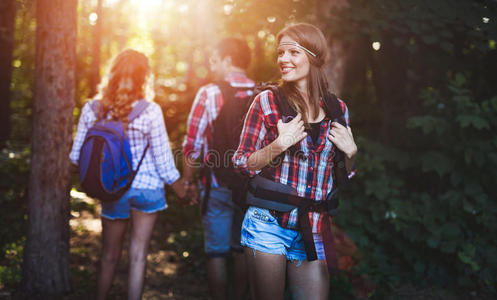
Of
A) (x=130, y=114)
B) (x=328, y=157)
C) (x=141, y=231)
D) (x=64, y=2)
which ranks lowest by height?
(x=141, y=231)

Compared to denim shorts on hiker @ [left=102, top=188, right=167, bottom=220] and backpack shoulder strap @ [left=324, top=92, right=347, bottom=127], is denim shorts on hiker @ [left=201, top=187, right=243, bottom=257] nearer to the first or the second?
denim shorts on hiker @ [left=102, top=188, right=167, bottom=220]

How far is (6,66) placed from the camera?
5848 mm

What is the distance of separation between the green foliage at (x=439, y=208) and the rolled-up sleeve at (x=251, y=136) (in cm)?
282

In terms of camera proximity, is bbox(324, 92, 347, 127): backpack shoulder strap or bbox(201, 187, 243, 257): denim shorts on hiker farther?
bbox(201, 187, 243, 257): denim shorts on hiker

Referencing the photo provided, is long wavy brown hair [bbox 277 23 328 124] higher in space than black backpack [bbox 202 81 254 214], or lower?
higher

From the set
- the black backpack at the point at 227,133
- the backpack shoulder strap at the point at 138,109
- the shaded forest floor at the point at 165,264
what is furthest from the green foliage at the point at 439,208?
the backpack shoulder strap at the point at 138,109

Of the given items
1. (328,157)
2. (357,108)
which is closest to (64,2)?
(328,157)

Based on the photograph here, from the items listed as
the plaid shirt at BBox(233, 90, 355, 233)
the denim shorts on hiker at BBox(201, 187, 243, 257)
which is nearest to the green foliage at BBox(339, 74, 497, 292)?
the denim shorts on hiker at BBox(201, 187, 243, 257)

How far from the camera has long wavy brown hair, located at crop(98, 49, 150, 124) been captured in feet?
10.9

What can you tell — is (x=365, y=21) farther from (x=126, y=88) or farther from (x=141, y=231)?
(x=141, y=231)

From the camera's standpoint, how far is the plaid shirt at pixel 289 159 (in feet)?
8.04

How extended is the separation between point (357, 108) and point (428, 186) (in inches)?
122

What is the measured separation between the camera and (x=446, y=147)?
4.93 metres

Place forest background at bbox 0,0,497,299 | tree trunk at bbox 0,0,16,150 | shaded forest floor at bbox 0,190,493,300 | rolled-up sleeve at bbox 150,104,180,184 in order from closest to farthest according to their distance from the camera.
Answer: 1. rolled-up sleeve at bbox 150,104,180,184
2. forest background at bbox 0,0,497,299
3. shaded forest floor at bbox 0,190,493,300
4. tree trunk at bbox 0,0,16,150
